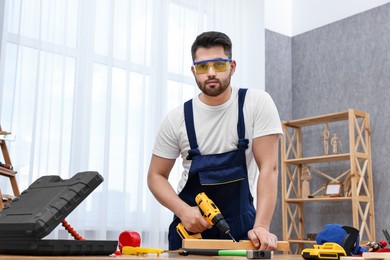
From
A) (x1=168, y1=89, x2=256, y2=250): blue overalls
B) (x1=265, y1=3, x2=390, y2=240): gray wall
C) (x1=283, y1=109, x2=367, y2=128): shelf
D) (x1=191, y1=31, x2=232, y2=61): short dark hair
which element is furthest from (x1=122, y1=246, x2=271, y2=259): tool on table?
(x1=265, y1=3, x2=390, y2=240): gray wall

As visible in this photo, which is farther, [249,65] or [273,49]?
[273,49]

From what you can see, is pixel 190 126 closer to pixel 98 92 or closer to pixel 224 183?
pixel 224 183

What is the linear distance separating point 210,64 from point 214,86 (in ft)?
0.24

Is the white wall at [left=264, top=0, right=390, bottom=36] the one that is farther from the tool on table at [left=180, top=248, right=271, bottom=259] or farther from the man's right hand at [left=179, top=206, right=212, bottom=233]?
the tool on table at [left=180, top=248, right=271, bottom=259]

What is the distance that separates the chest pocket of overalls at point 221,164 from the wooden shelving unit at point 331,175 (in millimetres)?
2393

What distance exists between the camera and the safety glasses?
5.01 ft

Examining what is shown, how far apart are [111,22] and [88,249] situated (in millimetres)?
2901

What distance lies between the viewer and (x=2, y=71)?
9.87ft

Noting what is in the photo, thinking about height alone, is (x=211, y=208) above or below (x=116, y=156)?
below

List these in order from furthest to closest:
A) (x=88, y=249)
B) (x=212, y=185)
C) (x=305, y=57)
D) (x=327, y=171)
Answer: (x=305, y=57), (x=327, y=171), (x=212, y=185), (x=88, y=249)

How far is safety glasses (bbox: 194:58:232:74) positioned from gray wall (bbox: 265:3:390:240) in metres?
2.84

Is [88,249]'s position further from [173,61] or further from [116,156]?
[173,61]

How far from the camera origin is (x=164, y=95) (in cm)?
377

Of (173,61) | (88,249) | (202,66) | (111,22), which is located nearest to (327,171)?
(173,61)
